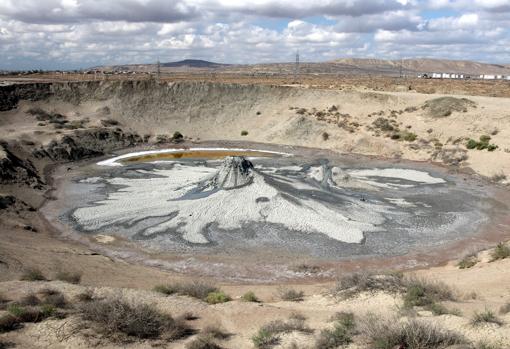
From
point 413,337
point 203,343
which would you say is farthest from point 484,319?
point 203,343

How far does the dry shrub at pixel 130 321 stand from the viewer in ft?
40.2

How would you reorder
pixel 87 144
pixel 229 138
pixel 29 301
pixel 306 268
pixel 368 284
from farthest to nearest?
1. pixel 229 138
2. pixel 87 144
3. pixel 306 268
4. pixel 368 284
5. pixel 29 301

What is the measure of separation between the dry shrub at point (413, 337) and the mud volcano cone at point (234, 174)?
73.9ft

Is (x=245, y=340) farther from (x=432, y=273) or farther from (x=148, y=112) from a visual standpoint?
(x=148, y=112)

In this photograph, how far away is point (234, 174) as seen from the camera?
33500 millimetres

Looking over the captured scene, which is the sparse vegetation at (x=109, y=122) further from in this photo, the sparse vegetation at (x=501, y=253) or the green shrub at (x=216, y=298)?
the sparse vegetation at (x=501, y=253)

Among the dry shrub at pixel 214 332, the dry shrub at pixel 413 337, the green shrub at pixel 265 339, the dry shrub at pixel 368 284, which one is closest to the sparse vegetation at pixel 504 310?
the dry shrub at pixel 413 337

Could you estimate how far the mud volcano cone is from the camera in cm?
3322

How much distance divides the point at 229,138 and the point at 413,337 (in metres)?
53.6

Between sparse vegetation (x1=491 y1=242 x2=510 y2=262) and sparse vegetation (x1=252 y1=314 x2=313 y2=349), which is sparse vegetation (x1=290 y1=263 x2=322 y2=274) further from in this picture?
sparse vegetation (x1=252 y1=314 x2=313 y2=349)

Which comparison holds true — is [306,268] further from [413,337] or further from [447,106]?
[447,106]

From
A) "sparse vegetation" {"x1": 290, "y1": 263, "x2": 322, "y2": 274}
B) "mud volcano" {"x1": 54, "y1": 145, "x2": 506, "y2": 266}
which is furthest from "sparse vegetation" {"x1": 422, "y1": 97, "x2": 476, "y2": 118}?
"sparse vegetation" {"x1": 290, "y1": 263, "x2": 322, "y2": 274}

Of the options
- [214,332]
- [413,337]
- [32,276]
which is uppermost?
[413,337]

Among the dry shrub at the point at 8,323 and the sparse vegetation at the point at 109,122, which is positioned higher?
the sparse vegetation at the point at 109,122
